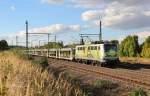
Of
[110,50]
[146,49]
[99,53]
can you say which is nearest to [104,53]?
[110,50]

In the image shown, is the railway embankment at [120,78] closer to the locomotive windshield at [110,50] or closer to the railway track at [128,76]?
the railway track at [128,76]

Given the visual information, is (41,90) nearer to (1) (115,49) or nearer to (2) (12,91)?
(2) (12,91)

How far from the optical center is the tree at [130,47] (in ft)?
240

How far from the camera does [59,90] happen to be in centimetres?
1353

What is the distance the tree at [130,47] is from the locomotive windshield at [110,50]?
28691 mm

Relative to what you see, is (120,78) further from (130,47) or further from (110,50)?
(130,47)

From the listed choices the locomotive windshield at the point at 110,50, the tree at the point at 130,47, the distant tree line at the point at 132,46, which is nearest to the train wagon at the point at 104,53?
the locomotive windshield at the point at 110,50

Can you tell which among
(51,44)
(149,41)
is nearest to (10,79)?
(149,41)

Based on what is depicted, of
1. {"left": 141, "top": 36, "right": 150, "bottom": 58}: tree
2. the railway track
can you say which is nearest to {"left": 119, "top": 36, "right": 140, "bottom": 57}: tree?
{"left": 141, "top": 36, "right": 150, "bottom": 58}: tree

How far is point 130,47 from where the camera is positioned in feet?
240

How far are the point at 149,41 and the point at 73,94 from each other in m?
58.4

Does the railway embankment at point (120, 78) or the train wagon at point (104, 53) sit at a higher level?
the train wagon at point (104, 53)

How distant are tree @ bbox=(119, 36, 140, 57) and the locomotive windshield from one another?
94.1 feet

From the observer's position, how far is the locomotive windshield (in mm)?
44094
